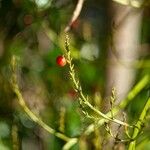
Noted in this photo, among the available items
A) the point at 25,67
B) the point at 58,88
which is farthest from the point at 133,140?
the point at 25,67

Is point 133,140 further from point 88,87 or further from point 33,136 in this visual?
point 33,136

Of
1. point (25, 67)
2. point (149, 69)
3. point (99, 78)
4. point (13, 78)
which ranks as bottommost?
point (25, 67)

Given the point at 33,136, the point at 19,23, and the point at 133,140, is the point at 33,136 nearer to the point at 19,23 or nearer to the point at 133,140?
the point at 19,23

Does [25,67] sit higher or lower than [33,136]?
higher

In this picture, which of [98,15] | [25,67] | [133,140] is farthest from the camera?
[98,15]

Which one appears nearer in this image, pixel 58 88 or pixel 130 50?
pixel 130 50

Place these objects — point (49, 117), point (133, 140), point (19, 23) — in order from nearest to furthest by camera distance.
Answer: point (133, 140), point (49, 117), point (19, 23)
